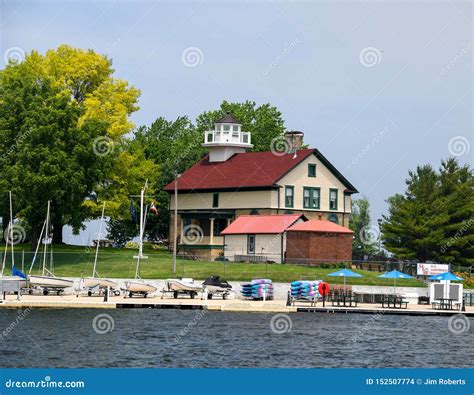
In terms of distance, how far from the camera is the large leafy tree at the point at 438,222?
321ft

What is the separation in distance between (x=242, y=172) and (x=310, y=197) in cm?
653

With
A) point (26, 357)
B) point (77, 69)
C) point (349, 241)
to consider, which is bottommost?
point (26, 357)

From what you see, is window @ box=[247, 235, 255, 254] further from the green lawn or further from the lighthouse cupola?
the lighthouse cupola

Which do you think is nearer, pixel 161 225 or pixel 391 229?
pixel 391 229

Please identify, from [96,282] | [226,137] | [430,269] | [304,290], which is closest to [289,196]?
[226,137]

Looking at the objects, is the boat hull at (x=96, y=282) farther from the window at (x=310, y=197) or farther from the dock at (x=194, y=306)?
the window at (x=310, y=197)

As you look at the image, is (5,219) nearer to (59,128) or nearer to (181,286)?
(59,128)

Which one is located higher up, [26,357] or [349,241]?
[349,241]

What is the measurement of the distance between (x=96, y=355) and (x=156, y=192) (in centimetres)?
6904

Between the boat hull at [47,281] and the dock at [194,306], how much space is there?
5.56ft

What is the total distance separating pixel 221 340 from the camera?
2042 inches

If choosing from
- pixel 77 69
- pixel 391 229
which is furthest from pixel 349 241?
pixel 77 69

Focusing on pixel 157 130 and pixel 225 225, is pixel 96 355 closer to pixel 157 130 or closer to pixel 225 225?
pixel 225 225

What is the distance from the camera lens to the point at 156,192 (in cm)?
11462
